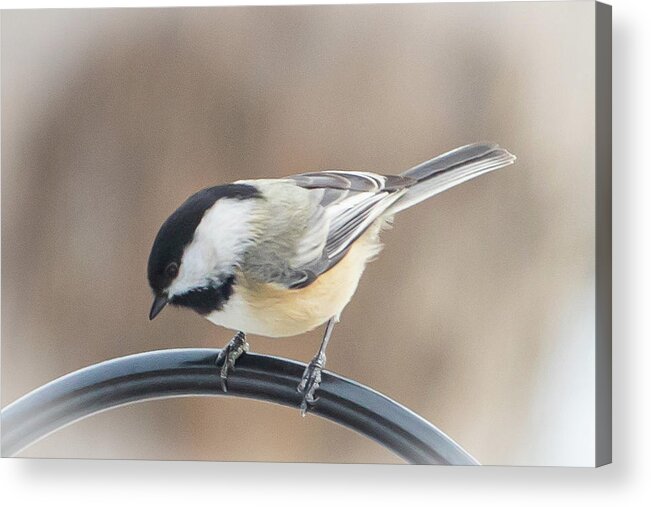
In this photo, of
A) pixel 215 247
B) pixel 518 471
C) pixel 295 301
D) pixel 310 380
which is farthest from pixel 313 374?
pixel 518 471

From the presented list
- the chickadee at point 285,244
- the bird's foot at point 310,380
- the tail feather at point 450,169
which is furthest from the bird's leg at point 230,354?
the tail feather at point 450,169

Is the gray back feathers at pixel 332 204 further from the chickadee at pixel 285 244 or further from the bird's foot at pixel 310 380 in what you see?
the bird's foot at pixel 310 380

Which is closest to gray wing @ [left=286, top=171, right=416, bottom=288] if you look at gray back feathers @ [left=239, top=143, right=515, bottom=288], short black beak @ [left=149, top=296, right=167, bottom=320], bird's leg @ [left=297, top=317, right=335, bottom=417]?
gray back feathers @ [left=239, top=143, right=515, bottom=288]

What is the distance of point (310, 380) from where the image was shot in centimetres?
177

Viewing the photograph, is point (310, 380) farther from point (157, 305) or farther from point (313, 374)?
point (157, 305)

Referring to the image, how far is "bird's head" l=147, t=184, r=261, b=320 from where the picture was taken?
1717 millimetres

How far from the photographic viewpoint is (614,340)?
1.76m

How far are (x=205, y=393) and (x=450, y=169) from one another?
0.56 meters

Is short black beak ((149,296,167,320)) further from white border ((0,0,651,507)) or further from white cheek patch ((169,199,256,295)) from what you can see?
white border ((0,0,651,507))

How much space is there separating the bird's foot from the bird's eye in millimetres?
272

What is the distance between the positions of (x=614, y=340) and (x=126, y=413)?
84 centimetres

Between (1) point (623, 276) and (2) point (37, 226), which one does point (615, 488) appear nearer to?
(1) point (623, 276)

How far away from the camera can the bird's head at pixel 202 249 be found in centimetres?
172

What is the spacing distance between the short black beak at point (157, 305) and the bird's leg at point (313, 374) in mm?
266
